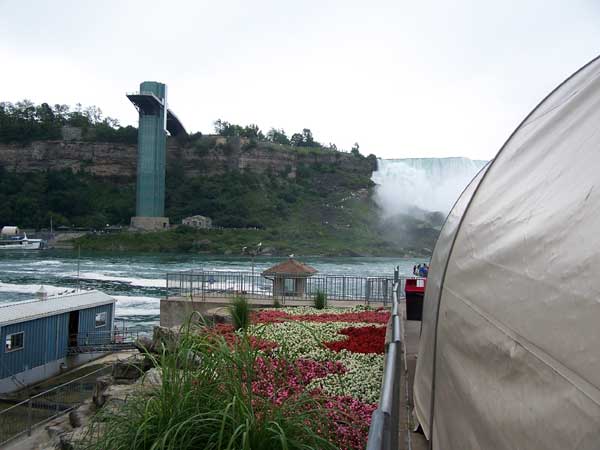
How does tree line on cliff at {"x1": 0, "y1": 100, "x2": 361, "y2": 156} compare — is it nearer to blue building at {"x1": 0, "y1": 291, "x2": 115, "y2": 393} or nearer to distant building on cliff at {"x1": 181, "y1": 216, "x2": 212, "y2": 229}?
distant building on cliff at {"x1": 181, "y1": 216, "x2": 212, "y2": 229}

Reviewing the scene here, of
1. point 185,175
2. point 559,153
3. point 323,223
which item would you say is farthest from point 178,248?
point 559,153

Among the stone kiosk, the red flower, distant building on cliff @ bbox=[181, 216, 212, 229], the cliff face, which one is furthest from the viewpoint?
the cliff face

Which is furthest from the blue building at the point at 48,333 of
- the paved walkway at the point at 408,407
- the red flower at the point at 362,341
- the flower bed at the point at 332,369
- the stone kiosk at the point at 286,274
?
the paved walkway at the point at 408,407

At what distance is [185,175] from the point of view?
122 m

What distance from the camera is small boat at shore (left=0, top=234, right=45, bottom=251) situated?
8631cm

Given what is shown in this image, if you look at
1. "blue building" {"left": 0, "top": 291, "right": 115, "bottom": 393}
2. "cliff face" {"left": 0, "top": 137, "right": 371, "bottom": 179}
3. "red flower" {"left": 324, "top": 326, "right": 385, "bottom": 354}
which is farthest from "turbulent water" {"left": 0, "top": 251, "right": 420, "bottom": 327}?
"cliff face" {"left": 0, "top": 137, "right": 371, "bottom": 179}

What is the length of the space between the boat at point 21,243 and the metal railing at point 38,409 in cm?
7991

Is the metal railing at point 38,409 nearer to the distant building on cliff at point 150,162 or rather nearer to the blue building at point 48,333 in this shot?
the blue building at point 48,333

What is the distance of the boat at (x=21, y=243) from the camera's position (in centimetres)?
8631

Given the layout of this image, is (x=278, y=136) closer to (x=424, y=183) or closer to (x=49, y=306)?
(x=424, y=183)

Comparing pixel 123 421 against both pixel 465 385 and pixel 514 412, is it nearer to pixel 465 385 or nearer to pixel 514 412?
pixel 465 385

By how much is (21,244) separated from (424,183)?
69.4m

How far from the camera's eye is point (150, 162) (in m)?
102

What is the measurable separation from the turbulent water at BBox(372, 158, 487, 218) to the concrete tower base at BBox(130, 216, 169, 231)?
1671 inches
